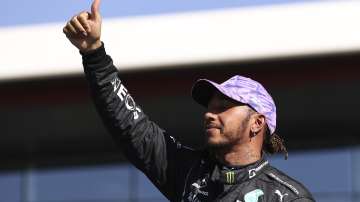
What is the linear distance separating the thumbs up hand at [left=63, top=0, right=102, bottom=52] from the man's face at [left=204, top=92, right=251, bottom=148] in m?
0.49

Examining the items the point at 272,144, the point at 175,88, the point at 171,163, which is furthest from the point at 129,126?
the point at 175,88

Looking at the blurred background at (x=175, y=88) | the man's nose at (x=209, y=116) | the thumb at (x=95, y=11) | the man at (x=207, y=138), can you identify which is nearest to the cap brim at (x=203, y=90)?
the man at (x=207, y=138)

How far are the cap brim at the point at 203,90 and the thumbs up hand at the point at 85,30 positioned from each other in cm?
42

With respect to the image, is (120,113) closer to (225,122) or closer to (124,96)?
(124,96)

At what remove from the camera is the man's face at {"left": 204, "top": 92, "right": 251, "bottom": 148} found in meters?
3.77

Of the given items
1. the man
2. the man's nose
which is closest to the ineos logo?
the man

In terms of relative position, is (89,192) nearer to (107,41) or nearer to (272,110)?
(107,41)

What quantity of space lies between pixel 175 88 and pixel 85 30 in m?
11.0

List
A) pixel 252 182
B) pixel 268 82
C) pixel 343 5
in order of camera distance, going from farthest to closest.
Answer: pixel 268 82
pixel 343 5
pixel 252 182

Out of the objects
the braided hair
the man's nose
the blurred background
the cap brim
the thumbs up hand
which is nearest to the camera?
the thumbs up hand

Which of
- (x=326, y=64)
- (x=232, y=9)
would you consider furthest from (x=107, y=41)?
(x=326, y=64)

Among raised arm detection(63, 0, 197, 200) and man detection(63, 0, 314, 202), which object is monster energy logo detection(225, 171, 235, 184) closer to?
man detection(63, 0, 314, 202)

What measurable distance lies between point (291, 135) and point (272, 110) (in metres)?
12.2

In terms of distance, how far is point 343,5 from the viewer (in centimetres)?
1321
